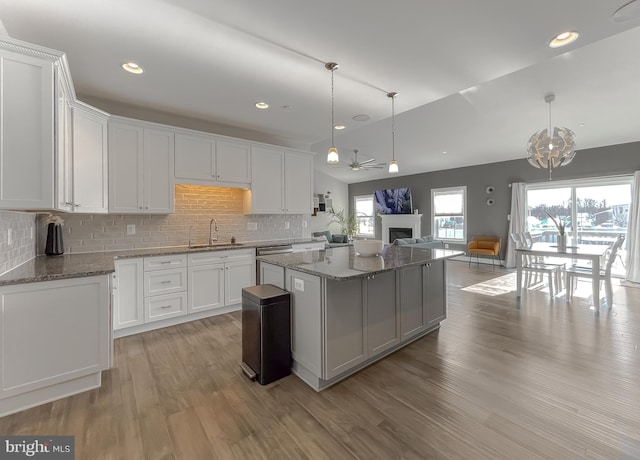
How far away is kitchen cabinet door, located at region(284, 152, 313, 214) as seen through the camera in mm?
4750

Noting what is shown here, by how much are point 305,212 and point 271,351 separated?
3.10 m

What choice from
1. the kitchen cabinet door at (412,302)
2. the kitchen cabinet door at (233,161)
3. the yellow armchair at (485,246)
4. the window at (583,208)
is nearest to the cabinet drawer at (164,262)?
the kitchen cabinet door at (233,161)

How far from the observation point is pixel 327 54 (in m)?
2.48

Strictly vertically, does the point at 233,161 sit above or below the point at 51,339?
above

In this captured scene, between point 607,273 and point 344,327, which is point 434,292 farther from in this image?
point 607,273

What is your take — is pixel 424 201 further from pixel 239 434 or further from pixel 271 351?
pixel 239 434

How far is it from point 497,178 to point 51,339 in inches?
340

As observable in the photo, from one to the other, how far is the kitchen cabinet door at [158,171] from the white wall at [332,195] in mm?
6412

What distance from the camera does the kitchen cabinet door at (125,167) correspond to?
3197mm

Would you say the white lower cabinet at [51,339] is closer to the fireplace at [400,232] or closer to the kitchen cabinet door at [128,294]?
the kitchen cabinet door at [128,294]

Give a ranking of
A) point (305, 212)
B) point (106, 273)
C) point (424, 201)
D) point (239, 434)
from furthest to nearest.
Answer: point (424, 201)
point (305, 212)
point (106, 273)
point (239, 434)

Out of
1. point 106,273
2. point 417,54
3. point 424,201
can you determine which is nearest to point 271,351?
point 106,273

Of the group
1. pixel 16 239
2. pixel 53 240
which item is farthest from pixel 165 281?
pixel 16 239

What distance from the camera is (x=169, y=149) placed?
11.8 ft
